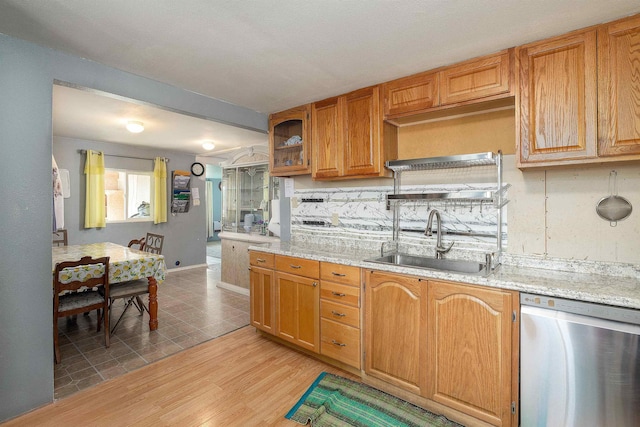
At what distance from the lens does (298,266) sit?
253cm

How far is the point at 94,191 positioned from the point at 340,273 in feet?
14.9

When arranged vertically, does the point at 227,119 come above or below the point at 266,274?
above

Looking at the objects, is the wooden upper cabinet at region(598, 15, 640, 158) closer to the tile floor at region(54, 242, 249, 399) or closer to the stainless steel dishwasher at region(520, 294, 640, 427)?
the stainless steel dishwasher at region(520, 294, 640, 427)

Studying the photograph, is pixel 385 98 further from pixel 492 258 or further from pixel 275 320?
pixel 275 320

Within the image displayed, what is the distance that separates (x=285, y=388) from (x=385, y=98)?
2.31 m

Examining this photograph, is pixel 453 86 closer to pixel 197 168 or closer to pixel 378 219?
pixel 378 219

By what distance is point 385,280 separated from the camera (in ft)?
6.77

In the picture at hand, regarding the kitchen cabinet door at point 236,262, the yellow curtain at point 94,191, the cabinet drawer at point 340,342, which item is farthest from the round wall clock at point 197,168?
the cabinet drawer at point 340,342

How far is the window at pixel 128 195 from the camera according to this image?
17.5 ft

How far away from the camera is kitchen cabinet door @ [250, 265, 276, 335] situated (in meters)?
2.75

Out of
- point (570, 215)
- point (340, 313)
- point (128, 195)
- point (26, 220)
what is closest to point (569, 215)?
point (570, 215)

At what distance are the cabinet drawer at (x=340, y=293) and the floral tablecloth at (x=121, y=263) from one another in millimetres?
1794

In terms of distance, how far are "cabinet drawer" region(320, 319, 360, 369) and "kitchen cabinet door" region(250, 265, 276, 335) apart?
57 cm

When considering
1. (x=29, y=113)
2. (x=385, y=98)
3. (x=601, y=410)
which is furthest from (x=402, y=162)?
(x=29, y=113)
